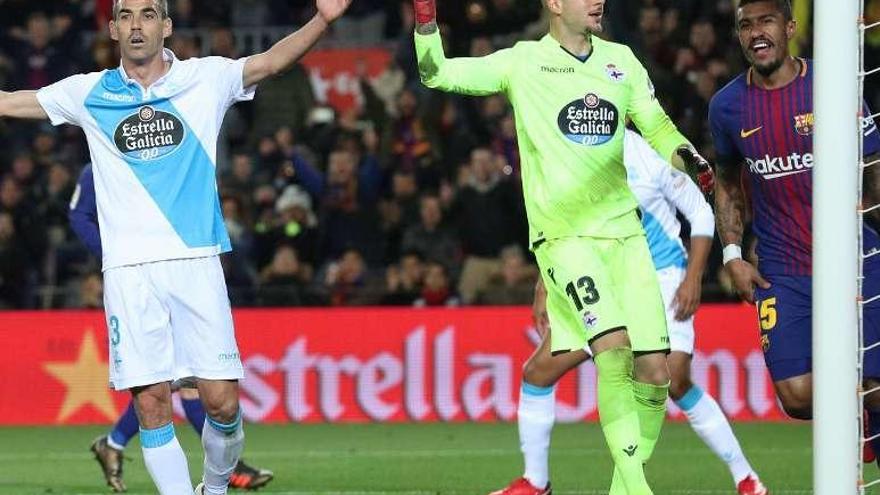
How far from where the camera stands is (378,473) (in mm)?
11289

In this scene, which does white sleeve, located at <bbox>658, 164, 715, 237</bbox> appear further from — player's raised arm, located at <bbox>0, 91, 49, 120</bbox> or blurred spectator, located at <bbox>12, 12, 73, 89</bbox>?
blurred spectator, located at <bbox>12, 12, 73, 89</bbox>

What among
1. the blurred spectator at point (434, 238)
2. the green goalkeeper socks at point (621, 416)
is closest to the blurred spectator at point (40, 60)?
the blurred spectator at point (434, 238)

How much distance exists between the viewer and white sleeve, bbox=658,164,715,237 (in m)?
9.66

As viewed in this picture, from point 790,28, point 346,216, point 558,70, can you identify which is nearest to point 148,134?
point 558,70

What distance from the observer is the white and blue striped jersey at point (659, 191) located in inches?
381

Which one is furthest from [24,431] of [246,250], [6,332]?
[246,250]

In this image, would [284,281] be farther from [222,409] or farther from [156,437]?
[156,437]

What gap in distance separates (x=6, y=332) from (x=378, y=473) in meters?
5.23

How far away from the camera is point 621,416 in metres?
7.76

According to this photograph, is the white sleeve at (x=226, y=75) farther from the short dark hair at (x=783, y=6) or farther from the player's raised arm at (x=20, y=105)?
the short dark hair at (x=783, y=6)

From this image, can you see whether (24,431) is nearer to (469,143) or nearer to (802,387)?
(469,143)

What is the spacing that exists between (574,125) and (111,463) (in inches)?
156

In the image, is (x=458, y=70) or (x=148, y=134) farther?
(x=458, y=70)

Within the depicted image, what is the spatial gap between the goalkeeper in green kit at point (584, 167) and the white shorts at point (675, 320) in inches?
62.7
